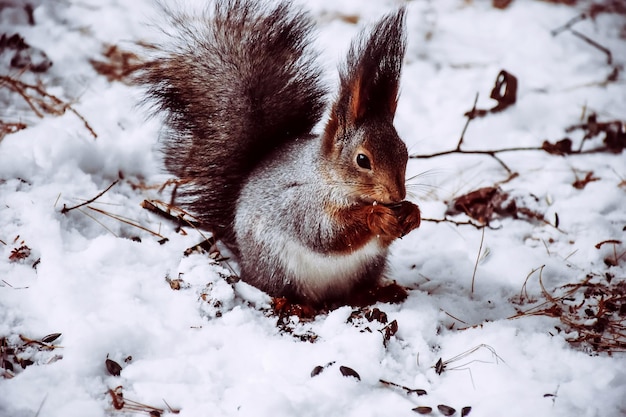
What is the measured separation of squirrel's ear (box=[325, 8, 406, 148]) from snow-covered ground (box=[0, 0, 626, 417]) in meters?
0.41

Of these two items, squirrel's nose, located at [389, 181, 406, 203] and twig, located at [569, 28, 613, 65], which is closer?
squirrel's nose, located at [389, 181, 406, 203]

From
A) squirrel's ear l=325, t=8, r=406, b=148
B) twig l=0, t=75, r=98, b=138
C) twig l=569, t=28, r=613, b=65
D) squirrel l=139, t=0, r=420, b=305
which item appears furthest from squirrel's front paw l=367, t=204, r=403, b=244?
twig l=569, t=28, r=613, b=65

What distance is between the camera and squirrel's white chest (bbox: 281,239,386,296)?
1.58 metres

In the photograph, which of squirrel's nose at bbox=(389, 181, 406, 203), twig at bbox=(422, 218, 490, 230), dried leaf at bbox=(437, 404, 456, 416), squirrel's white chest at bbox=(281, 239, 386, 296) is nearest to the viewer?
dried leaf at bbox=(437, 404, 456, 416)

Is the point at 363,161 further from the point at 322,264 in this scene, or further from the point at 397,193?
the point at 322,264

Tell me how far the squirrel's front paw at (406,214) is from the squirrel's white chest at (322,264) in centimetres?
12

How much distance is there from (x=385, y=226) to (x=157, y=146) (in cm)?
115

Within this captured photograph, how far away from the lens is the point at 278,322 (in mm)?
1516

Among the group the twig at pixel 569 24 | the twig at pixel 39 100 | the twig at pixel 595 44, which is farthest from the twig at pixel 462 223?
the twig at pixel 569 24

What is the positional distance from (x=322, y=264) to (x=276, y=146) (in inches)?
15.8

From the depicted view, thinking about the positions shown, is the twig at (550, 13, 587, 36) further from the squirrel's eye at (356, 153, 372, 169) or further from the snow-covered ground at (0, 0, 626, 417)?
the squirrel's eye at (356, 153, 372, 169)

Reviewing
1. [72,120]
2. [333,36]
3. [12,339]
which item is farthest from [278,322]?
[333,36]

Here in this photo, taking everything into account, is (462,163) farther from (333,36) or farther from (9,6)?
(9,6)

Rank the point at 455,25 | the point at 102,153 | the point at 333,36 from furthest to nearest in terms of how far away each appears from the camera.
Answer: the point at 455,25, the point at 333,36, the point at 102,153
